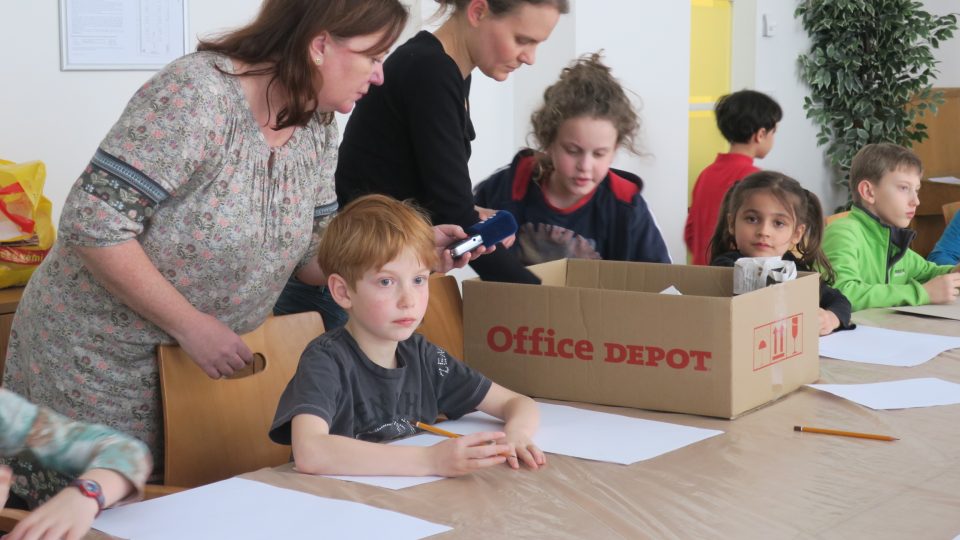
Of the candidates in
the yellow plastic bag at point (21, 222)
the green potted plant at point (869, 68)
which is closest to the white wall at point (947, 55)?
the green potted plant at point (869, 68)

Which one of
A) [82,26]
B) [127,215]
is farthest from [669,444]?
[82,26]

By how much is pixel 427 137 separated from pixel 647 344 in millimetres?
542

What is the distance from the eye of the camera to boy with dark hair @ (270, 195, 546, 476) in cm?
138

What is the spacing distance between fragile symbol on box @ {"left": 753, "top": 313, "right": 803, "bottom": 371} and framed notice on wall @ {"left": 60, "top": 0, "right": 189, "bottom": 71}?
241 cm

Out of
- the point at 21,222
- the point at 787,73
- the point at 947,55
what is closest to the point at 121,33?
the point at 21,222

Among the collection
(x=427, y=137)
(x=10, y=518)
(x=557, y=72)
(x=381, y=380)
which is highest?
(x=557, y=72)

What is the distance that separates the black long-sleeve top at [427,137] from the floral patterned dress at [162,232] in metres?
0.20

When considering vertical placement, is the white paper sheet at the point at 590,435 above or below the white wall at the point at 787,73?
below

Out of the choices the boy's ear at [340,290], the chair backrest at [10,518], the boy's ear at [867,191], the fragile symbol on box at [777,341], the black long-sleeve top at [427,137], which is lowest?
the chair backrest at [10,518]

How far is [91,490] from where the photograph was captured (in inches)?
45.5

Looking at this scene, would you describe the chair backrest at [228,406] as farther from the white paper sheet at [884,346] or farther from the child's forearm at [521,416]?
the white paper sheet at [884,346]

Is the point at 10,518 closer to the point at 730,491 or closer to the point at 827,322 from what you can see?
the point at 730,491

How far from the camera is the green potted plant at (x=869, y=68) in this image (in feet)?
21.2

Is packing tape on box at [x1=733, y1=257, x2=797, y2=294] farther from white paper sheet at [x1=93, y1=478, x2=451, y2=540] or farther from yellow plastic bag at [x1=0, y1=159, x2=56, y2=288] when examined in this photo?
yellow plastic bag at [x1=0, y1=159, x2=56, y2=288]
